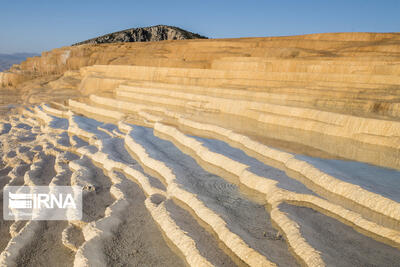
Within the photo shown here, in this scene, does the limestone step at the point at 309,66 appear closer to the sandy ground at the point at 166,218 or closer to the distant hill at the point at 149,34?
the sandy ground at the point at 166,218

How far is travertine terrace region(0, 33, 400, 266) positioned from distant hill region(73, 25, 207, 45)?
30.6 m

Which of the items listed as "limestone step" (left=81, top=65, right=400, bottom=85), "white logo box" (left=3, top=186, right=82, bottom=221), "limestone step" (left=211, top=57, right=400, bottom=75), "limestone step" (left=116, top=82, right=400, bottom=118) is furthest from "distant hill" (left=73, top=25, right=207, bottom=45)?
"white logo box" (left=3, top=186, right=82, bottom=221)

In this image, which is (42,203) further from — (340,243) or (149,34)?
(149,34)

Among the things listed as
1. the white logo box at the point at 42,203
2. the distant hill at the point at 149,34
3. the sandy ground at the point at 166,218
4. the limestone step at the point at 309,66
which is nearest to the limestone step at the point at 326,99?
the limestone step at the point at 309,66

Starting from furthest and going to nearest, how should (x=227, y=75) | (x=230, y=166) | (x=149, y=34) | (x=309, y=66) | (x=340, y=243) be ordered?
(x=149, y=34) → (x=227, y=75) → (x=309, y=66) → (x=230, y=166) → (x=340, y=243)

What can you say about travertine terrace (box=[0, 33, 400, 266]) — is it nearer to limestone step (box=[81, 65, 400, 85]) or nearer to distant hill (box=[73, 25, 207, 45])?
limestone step (box=[81, 65, 400, 85])

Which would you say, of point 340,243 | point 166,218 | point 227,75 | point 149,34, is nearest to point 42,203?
point 166,218

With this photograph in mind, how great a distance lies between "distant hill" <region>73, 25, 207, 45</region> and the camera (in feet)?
142

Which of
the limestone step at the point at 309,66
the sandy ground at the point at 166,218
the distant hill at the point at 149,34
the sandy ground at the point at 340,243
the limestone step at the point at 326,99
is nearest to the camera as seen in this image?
the sandy ground at the point at 340,243

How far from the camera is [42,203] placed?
5105 millimetres

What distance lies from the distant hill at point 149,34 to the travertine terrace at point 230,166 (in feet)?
100

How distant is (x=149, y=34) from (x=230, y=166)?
4197 centimetres

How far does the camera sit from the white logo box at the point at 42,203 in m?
4.74

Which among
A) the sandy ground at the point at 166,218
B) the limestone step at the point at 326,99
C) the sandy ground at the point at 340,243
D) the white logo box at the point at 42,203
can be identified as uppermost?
the limestone step at the point at 326,99
